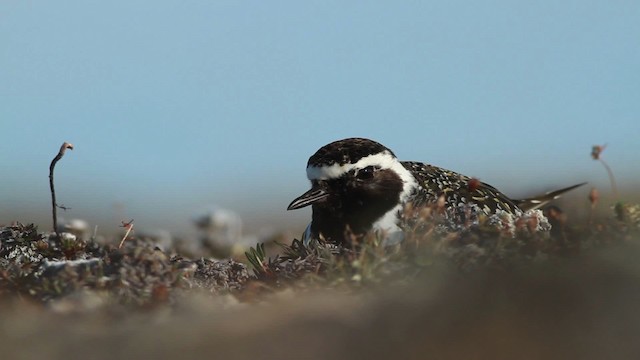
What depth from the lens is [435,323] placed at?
200 inches

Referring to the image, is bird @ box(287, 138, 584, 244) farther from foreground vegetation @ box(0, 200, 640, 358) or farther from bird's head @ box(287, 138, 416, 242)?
foreground vegetation @ box(0, 200, 640, 358)

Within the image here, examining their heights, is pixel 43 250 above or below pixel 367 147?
below

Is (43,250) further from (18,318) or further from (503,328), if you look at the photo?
(503,328)

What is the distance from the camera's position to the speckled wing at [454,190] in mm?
8977

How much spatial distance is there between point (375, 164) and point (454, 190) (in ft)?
3.11

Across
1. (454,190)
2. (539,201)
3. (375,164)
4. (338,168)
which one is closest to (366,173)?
(375,164)

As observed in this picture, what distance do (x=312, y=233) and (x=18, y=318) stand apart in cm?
349

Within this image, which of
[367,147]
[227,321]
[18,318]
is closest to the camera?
[227,321]

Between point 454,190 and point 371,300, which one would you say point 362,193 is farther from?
point 371,300

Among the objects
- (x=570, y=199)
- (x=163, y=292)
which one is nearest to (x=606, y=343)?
(x=163, y=292)

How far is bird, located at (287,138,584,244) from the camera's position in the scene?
28.0 feet

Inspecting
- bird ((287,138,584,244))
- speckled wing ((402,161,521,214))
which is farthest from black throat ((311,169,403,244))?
speckled wing ((402,161,521,214))

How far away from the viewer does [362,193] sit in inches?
343

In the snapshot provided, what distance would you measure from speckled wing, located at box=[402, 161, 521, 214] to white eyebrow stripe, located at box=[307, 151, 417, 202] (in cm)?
11
